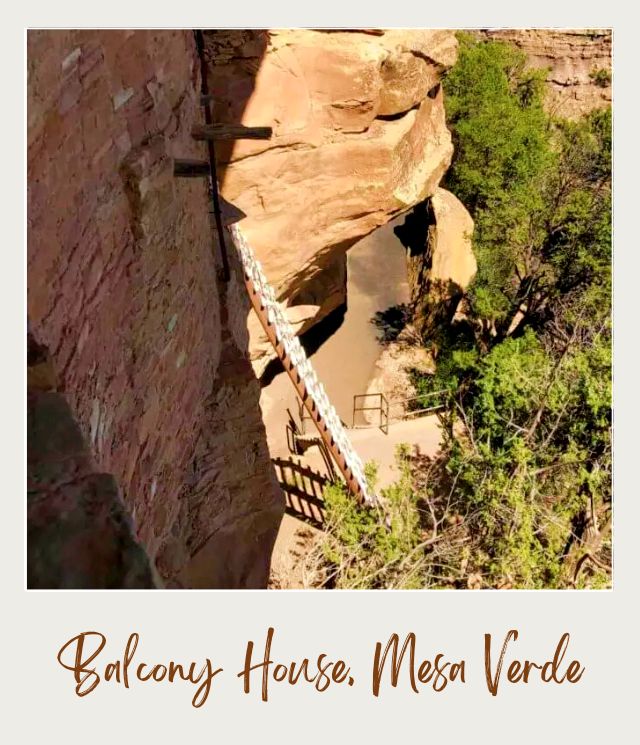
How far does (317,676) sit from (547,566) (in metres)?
5.52

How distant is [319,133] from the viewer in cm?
1089

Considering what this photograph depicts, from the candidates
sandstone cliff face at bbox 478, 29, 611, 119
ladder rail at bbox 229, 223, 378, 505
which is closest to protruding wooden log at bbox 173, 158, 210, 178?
ladder rail at bbox 229, 223, 378, 505

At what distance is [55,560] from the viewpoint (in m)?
2.60

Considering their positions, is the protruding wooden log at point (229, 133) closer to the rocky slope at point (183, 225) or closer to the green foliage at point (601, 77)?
the rocky slope at point (183, 225)

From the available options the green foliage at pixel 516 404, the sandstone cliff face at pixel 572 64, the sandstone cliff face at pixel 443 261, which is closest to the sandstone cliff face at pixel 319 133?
the sandstone cliff face at pixel 443 261

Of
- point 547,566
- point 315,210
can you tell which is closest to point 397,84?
point 315,210

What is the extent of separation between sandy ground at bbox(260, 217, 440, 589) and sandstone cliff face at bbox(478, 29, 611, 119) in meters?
8.49

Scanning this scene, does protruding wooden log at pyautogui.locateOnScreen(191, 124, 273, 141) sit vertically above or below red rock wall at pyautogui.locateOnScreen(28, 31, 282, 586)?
above

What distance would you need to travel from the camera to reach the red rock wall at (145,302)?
3.28 metres

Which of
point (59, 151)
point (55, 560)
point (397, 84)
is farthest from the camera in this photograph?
point (397, 84)

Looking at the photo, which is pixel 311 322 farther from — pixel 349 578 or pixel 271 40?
pixel 349 578

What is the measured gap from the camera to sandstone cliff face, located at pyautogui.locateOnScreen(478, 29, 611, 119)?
74.5 feet

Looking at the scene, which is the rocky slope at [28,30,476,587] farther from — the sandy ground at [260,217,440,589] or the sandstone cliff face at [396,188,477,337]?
the sandstone cliff face at [396,188,477,337]

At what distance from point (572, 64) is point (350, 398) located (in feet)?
49.1
